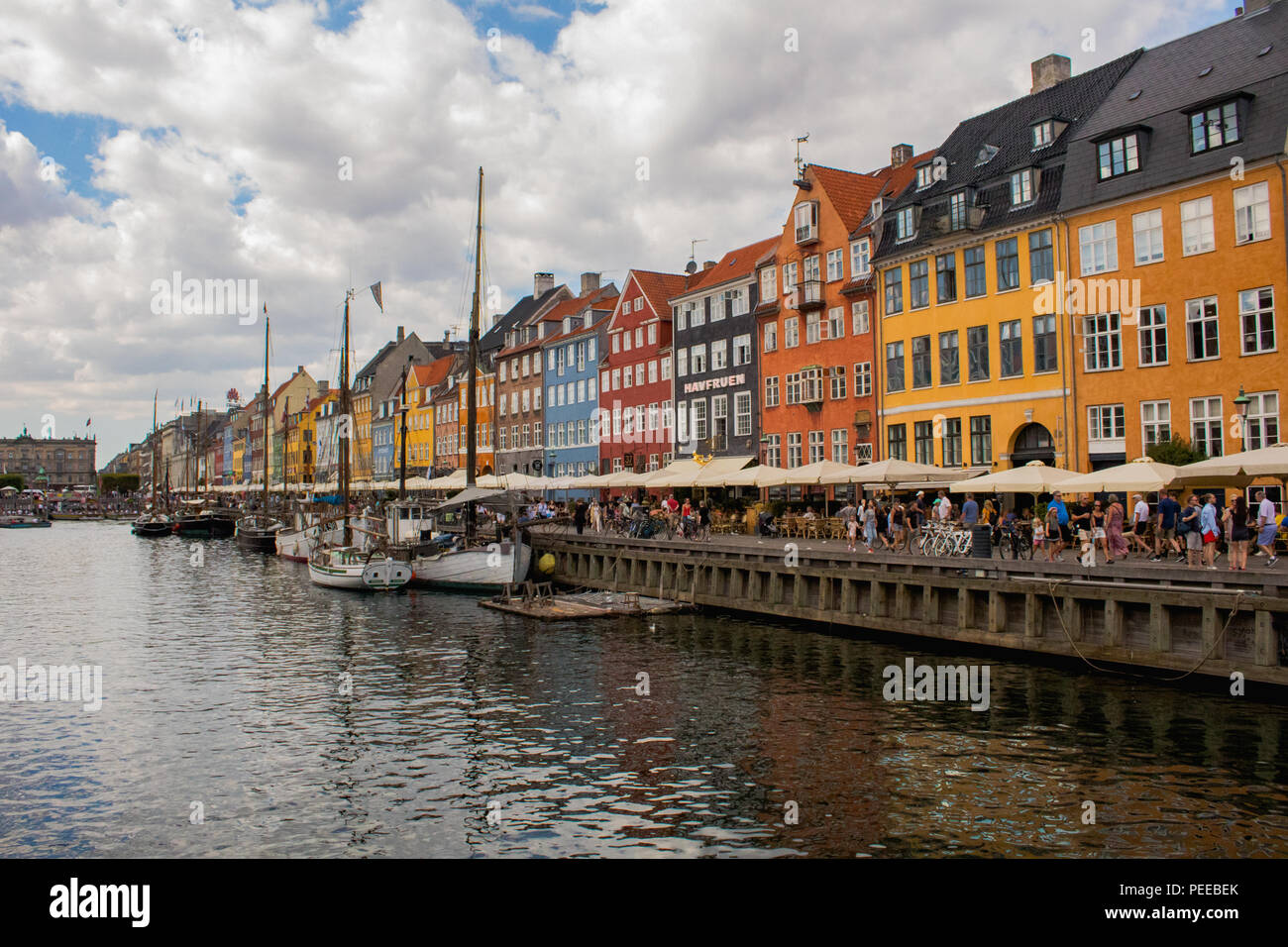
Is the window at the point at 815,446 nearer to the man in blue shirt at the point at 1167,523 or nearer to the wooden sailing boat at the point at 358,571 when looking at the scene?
the wooden sailing boat at the point at 358,571

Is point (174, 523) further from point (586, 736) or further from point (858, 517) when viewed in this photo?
point (586, 736)

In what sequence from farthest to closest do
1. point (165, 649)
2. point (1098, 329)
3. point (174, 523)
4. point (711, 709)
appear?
1. point (174, 523)
2. point (1098, 329)
3. point (165, 649)
4. point (711, 709)

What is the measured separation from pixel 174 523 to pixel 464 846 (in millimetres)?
102138

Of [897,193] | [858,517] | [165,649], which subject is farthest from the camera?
[897,193]

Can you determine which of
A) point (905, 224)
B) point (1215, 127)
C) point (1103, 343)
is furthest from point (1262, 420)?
point (905, 224)

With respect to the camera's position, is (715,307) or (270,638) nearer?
(270,638)

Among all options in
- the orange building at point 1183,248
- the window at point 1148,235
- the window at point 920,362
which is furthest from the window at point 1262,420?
the window at point 920,362

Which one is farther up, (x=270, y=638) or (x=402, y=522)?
A: (x=402, y=522)

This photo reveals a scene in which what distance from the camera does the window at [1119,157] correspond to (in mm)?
34781

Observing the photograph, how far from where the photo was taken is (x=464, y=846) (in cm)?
1123

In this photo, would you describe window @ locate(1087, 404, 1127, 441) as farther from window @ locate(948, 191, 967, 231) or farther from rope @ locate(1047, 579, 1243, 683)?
rope @ locate(1047, 579, 1243, 683)

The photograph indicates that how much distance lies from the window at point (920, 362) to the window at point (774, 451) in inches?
400
